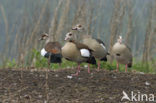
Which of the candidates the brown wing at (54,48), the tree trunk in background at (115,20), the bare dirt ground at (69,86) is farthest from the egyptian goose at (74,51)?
the tree trunk in background at (115,20)

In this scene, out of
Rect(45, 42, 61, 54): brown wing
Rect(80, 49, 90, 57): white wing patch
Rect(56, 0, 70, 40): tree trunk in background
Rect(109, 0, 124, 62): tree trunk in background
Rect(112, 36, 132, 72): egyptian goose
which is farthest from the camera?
Rect(109, 0, 124, 62): tree trunk in background

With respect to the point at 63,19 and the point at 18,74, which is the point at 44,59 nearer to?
the point at 63,19

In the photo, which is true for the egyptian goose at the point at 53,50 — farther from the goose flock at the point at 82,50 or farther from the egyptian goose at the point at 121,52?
the egyptian goose at the point at 121,52

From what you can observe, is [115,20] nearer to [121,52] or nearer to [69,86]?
[121,52]

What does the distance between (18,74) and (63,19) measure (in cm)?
330

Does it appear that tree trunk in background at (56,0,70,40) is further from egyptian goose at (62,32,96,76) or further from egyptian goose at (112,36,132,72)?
egyptian goose at (62,32,96,76)

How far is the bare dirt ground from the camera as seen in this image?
516 cm

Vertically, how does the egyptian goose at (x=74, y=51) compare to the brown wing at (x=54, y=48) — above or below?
below

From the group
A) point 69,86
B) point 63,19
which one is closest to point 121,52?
point 63,19

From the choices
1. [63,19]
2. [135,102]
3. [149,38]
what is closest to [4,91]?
[135,102]

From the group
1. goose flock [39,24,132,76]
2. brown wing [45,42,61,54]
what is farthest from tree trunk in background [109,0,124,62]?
brown wing [45,42,61,54]

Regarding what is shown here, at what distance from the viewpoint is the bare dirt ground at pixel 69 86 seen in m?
5.16

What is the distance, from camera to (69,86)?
5785 millimetres

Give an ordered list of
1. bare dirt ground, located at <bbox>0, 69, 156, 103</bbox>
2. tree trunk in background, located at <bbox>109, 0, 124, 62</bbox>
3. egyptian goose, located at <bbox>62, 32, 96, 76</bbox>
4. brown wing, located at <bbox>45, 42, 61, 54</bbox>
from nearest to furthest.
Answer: bare dirt ground, located at <bbox>0, 69, 156, 103</bbox> < egyptian goose, located at <bbox>62, 32, 96, 76</bbox> < brown wing, located at <bbox>45, 42, 61, 54</bbox> < tree trunk in background, located at <bbox>109, 0, 124, 62</bbox>
